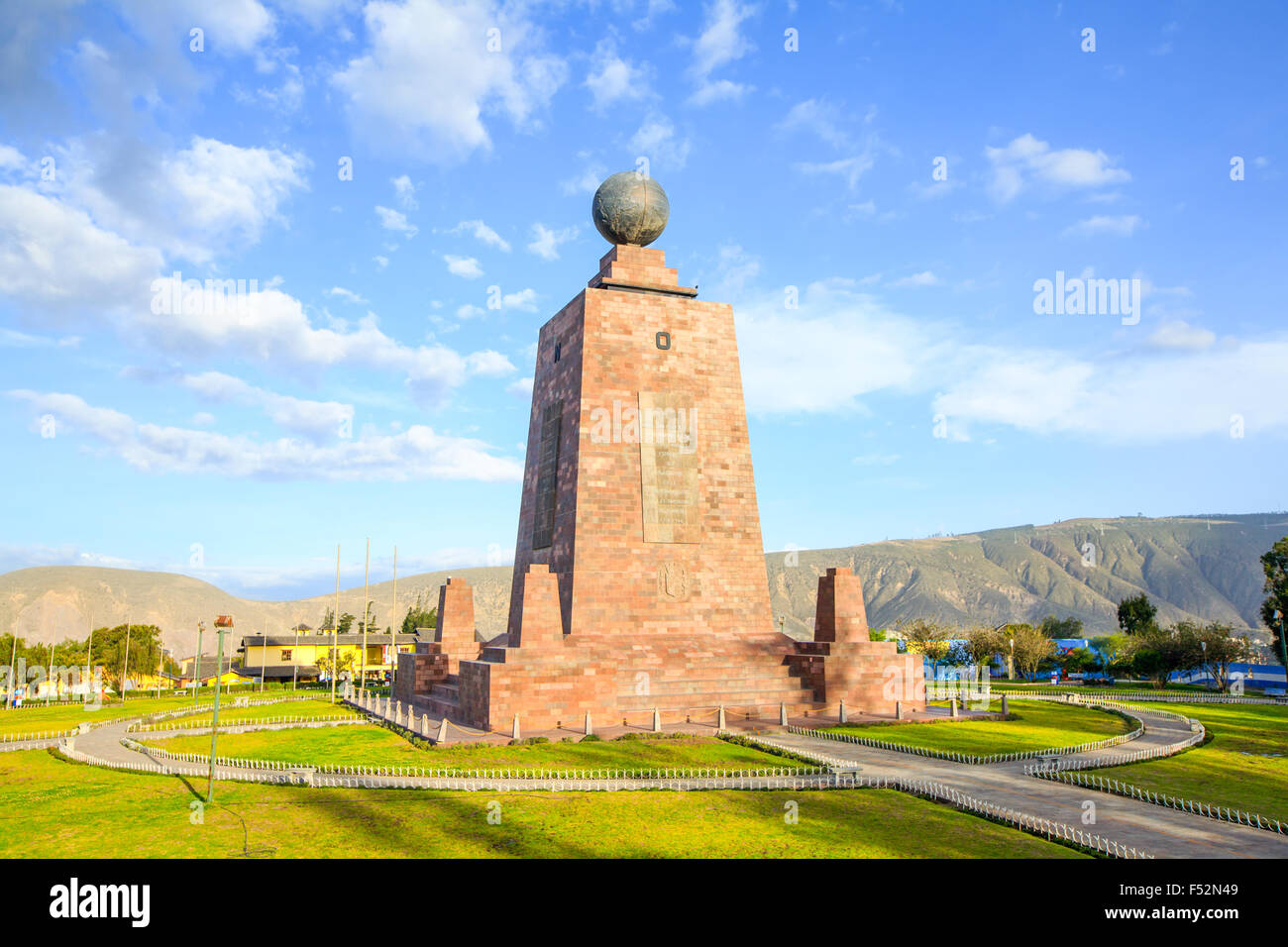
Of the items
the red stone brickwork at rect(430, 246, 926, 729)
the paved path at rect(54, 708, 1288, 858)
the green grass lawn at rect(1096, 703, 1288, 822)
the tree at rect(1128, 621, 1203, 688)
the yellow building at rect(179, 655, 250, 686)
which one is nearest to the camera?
the paved path at rect(54, 708, 1288, 858)

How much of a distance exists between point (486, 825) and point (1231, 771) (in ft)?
61.5

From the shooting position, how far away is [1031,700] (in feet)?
133

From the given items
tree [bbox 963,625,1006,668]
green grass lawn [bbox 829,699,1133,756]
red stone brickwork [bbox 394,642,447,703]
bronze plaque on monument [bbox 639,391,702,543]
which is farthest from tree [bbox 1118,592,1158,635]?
red stone brickwork [bbox 394,642,447,703]

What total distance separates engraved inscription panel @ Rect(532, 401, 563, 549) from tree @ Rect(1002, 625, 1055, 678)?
158ft

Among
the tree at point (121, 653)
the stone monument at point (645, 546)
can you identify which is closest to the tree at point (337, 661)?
the tree at point (121, 653)

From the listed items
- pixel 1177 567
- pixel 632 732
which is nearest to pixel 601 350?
pixel 632 732

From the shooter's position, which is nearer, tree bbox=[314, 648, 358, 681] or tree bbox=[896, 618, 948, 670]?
tree bbox=[314, 648, 358, 681]

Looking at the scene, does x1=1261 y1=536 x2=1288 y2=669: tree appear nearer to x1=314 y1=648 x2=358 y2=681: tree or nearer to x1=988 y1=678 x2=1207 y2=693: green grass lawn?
x1=988 y1=678 x2=1207 y2=693: green grass lawn

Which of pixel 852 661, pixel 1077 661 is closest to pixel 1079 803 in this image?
pixel 852 661

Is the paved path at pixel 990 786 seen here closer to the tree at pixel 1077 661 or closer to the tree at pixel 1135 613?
the tree at pixel 1077 661

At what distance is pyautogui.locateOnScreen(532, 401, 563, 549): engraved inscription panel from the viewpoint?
3297 centimetres

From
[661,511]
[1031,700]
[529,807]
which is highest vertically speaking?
[661,511]
